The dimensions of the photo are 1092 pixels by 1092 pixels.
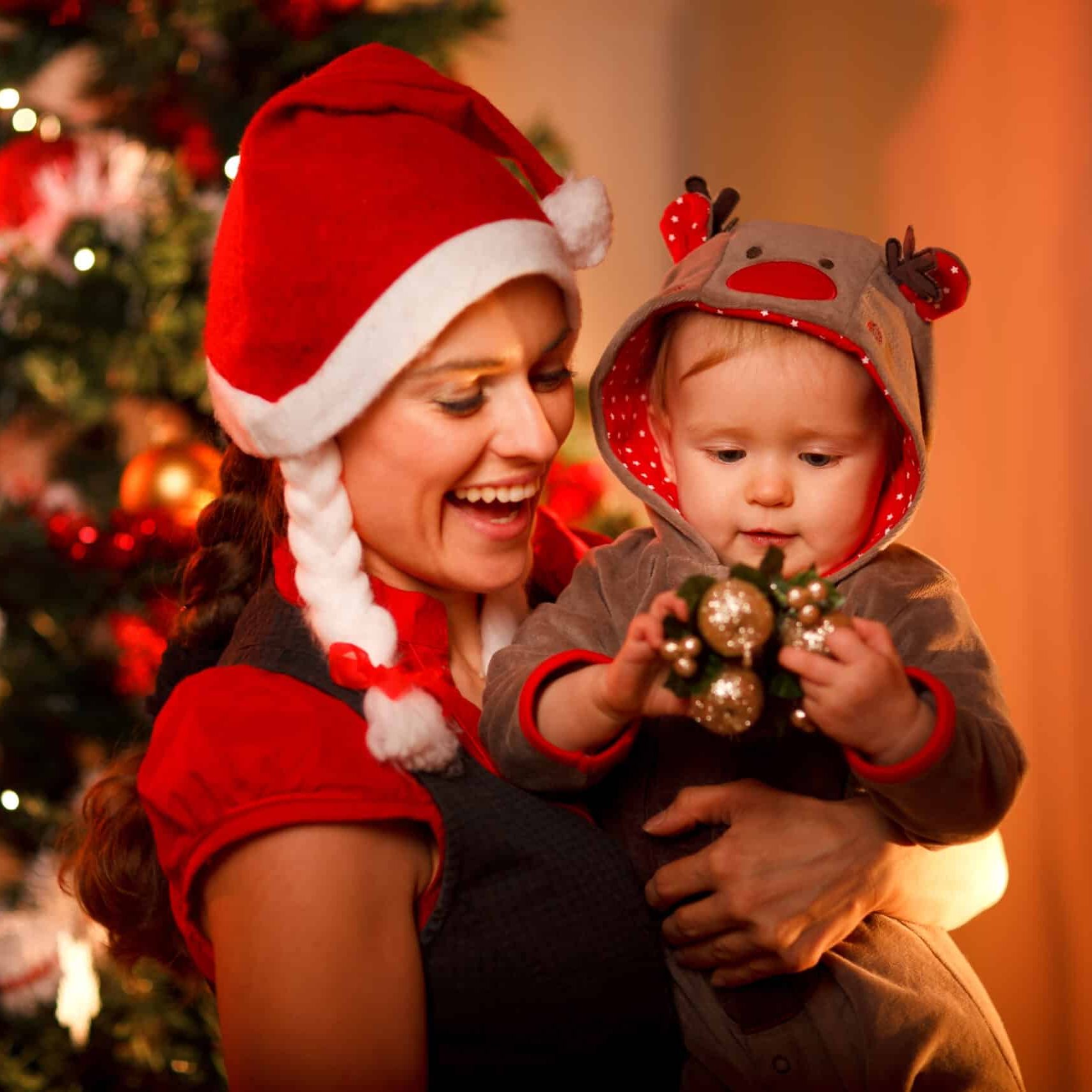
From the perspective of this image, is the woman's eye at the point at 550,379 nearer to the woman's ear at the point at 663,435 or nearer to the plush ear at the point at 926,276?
the woman's ear at the point at 663,435

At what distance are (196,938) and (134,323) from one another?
1529 millimetres

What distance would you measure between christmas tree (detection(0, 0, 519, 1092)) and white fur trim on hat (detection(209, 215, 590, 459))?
116cm

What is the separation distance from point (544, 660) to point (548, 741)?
3.8 inches

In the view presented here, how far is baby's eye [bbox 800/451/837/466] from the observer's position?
4.45 feet

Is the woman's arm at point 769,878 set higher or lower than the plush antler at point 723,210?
lower

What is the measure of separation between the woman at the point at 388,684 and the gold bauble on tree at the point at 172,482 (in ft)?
3.37

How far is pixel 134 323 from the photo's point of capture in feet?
8.08

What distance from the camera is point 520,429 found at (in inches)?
52.6

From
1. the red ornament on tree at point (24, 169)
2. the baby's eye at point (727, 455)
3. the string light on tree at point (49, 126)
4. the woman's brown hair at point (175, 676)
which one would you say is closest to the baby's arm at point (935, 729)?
the baby's eye at point (727, 455)

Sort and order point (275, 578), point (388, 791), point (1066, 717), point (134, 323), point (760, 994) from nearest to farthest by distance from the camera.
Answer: point (388, 791)
point (760, 994)
point (275, 578)
point (1066, 717)
point (134, 323)

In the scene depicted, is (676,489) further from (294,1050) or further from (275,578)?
(294,1050)

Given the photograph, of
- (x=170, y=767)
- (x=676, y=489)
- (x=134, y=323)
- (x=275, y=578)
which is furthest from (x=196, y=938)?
(x=134, y=323)

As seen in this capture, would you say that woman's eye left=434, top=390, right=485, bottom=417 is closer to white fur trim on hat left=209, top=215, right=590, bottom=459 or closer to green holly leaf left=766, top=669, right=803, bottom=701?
white fur trim on hat left=209, top=215, right=590, bottom=459

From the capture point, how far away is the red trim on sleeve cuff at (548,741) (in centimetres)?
122
